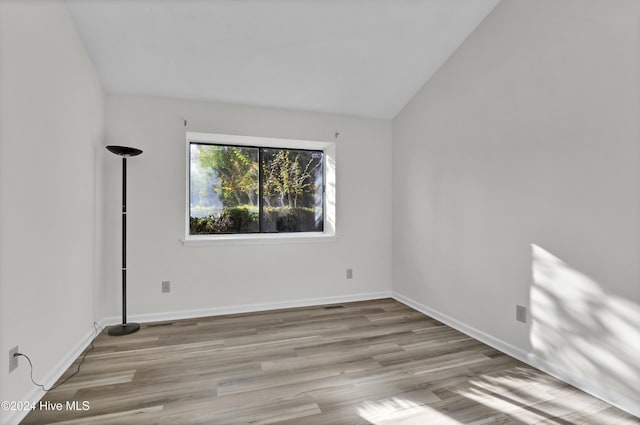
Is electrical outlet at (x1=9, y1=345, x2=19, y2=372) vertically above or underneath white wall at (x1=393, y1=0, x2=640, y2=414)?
underneath

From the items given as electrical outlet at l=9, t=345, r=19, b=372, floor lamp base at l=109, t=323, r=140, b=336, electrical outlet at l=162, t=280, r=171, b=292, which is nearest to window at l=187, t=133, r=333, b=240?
electrical outlet at l=162, t=280, r=171, b=292

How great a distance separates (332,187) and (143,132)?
6.99 ft

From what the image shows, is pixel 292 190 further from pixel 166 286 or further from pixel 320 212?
pixel 166 286

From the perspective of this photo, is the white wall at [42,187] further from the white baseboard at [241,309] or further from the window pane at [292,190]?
the window pane at [292,190]

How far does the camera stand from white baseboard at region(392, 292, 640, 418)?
1764mm

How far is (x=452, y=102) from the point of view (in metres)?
3.04

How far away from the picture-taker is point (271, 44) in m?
2.68

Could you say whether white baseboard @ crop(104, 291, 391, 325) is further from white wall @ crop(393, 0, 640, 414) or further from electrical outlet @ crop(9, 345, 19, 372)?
electrical outlet @ crop(9, 345, 19, 372)

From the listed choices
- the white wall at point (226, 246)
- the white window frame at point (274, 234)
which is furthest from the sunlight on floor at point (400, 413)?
the white window frame at point (274, 234)

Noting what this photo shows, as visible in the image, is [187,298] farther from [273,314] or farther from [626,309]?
[626,309]

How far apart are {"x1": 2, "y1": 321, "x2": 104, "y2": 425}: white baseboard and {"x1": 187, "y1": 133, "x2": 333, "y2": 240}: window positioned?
4.19 feet

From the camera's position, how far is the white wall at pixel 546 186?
1.79 metres

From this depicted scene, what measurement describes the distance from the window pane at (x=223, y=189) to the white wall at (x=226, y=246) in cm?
30

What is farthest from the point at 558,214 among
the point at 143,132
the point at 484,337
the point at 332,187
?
the point at 143,132
